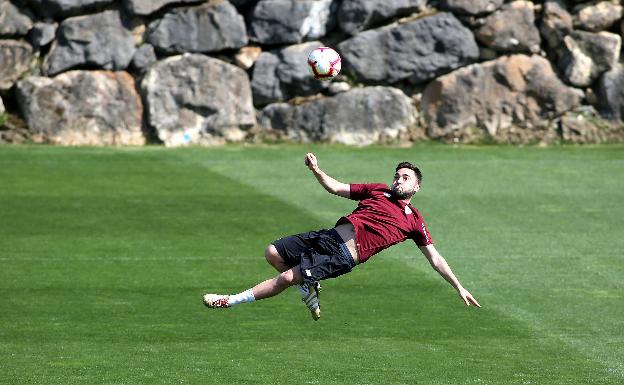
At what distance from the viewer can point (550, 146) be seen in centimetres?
3002

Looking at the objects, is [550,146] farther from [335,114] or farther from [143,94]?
[143,94]

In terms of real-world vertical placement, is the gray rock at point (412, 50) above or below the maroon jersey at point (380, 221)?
below

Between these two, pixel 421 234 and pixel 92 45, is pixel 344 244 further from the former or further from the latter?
pixel 92 45

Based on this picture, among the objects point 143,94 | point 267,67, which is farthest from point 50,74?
point 267,67

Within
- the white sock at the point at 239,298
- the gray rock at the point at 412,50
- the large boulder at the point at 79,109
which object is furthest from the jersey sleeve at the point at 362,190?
the gray rock at the point at 412,50

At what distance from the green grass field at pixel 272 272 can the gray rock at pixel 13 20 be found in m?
2.92

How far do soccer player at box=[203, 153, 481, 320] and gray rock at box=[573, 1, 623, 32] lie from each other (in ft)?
63.9

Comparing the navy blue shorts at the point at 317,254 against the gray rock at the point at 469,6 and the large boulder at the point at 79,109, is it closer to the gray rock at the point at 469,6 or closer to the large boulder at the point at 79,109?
the large boulder at the point at 79,109

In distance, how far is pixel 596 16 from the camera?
1225 inches

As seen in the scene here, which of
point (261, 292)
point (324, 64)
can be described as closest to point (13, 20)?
point (324, 64)

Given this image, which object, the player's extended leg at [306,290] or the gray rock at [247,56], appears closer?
the player's extended leg at [306,290]

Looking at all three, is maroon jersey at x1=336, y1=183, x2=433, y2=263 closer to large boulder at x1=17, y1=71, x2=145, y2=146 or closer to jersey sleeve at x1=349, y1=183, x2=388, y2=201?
jersey sleeve at x1=349, y1=183, x2=388, y2=201

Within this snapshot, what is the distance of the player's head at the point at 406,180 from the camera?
41.2ft

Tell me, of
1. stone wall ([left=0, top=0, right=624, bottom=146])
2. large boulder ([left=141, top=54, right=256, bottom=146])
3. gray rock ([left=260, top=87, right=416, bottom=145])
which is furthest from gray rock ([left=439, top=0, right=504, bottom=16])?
large boulder ([left=141, top=54, right=256, bottom=146])
